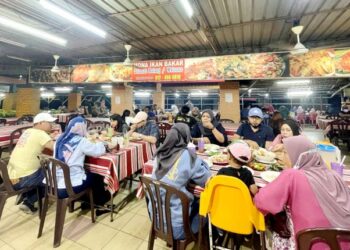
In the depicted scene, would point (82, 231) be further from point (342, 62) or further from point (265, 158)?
point (342, 62)

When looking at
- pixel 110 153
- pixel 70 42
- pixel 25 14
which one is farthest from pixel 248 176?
pixel 70 42

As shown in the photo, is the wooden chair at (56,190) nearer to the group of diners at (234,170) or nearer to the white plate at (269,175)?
the group of diners at (234,170)

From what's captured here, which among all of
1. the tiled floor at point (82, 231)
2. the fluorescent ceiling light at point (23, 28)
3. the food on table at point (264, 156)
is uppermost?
the fluorescent ceiling light at point (23, 28)

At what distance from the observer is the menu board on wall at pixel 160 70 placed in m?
6.05

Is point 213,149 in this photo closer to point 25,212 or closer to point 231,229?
point 231,229

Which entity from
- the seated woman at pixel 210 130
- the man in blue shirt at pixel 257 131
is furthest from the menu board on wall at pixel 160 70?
the man in blue shirt at pixel 257 131

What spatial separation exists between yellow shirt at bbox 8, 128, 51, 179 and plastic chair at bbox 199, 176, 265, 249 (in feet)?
7.55

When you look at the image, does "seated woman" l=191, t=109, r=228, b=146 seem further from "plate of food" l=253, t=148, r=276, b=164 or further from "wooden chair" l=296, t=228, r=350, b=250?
"wooden chair" l=296, t=228, r=350, b=250

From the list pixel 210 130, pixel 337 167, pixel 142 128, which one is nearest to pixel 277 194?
pixel 337 167

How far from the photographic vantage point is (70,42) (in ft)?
19.1

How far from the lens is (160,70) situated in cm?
621

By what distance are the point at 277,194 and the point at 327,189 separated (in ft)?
0.86

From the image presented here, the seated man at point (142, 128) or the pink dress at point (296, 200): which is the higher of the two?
the seated man at point (142, 128)

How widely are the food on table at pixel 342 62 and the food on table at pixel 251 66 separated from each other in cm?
118
